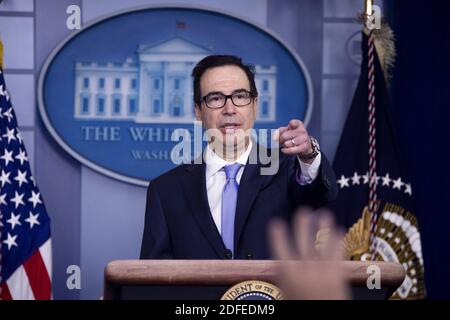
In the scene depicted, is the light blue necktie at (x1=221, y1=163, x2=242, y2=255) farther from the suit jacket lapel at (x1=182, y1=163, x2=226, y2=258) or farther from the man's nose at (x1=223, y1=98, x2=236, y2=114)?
the man's nose at (x1=223, y1=98, x2=236, y2=114)

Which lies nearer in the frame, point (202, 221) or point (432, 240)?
point (202, 221)

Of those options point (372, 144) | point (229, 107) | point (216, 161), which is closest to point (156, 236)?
point (216, 161)

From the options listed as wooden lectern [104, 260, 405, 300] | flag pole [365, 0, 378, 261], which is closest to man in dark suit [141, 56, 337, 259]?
wooden lectern [104, 260, 405, 300]

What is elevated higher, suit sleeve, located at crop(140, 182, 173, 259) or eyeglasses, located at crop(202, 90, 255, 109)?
eyeglasses, located at crop(202, 90, 255, 109)

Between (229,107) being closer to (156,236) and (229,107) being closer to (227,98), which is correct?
(227,98)

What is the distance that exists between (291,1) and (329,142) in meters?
0.66

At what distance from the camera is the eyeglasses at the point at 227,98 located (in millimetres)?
1966

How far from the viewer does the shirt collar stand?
75.6 inches

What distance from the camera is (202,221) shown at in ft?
5.90

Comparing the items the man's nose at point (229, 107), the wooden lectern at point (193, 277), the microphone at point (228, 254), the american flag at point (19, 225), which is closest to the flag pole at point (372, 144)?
the man's nose at point (229, 107)
